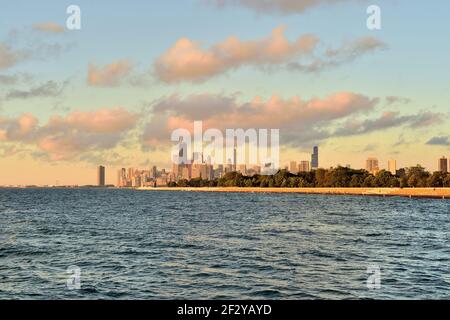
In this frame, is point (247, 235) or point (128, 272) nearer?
point (128, 272)

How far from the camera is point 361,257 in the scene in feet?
127

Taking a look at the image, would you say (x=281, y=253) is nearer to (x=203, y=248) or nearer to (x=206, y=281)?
(x=203, y=248)

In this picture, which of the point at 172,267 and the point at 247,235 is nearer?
the point at 172,267

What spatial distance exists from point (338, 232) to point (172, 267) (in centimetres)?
2930

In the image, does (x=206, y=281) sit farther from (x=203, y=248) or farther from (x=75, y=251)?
(x=75, y=251)

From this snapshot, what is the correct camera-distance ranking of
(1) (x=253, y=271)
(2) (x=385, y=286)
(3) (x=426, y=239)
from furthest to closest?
(3) (x=426, y=239), (1) (x=253, y=271), (2) (x=385, y=286)

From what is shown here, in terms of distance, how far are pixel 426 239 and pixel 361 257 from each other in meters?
16.1

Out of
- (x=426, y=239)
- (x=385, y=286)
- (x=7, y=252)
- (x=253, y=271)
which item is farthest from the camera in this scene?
(x=426, y=239)

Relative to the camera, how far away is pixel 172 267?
3369 cm
